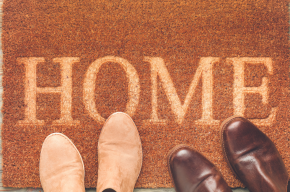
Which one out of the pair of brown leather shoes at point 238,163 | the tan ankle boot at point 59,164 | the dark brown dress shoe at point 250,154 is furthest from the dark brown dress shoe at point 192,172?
the tan ankle boot at point 59,164

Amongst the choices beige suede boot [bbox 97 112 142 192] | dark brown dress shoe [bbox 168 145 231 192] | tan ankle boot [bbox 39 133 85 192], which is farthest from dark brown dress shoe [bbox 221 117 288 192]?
tan ankle boot [bbox 39 133 85 192]

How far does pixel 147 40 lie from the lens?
3.27 ft

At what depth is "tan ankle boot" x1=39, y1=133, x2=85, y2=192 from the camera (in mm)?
943

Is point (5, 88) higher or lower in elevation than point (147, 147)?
higher

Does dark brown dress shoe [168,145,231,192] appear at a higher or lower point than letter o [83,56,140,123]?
lower

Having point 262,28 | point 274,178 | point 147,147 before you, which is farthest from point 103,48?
point 274,178

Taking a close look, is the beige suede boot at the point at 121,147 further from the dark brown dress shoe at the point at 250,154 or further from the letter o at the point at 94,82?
the dark brown dress shoe at the point at 250,154

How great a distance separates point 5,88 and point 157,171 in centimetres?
92

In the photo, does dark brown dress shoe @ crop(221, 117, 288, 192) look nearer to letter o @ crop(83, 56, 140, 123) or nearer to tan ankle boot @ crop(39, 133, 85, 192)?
letter o @ crop(83, 56, 140, 123)

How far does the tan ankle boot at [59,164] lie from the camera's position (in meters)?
0.94

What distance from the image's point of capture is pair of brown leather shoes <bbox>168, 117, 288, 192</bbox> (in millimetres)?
919

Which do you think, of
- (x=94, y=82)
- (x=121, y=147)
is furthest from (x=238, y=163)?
(x=94, y=82)

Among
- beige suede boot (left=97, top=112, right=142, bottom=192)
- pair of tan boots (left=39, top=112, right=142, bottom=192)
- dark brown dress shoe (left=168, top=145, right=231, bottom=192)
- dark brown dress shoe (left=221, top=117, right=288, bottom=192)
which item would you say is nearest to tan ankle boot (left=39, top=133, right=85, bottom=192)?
pair of tan boots (left=39, top=112, right=142, bottom=192)

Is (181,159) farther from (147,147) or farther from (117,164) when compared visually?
(117,164)
